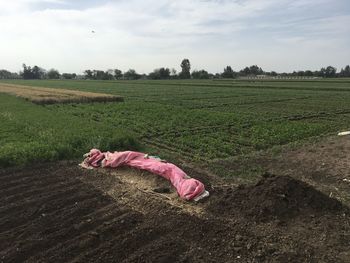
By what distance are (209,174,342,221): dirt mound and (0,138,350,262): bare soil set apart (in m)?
0.02

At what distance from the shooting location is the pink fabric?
307 inches

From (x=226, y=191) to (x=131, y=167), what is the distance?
9.64ft

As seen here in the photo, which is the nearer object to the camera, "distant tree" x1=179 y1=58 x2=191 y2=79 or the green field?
the green field

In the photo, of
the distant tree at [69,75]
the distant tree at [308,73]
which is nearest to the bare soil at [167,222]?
the distant tree at [308,73]

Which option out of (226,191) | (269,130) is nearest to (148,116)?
(269,130)

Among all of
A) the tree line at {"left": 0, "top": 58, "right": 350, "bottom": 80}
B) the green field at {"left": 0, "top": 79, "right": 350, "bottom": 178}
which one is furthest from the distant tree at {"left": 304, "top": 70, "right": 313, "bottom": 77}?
the green field at {"left": 0, "top": 79, "right": 350, "bottom": 178}

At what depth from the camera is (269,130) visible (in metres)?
16.6

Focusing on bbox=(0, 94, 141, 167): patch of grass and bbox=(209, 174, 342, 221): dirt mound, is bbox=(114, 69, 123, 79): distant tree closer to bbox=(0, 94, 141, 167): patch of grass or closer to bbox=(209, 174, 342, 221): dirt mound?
bbox=(0, 94, 141, 167): patch of grass

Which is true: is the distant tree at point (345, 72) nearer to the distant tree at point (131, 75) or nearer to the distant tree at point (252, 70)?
the distant tree at point (252, 70)

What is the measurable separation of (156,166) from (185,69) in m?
135

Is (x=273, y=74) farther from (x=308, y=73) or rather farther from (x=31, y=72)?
(x=31, y=72)

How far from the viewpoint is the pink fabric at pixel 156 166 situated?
7.80 meters

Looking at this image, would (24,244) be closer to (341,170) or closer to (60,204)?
(60,204)

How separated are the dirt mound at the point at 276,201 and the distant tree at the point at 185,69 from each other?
433ft
